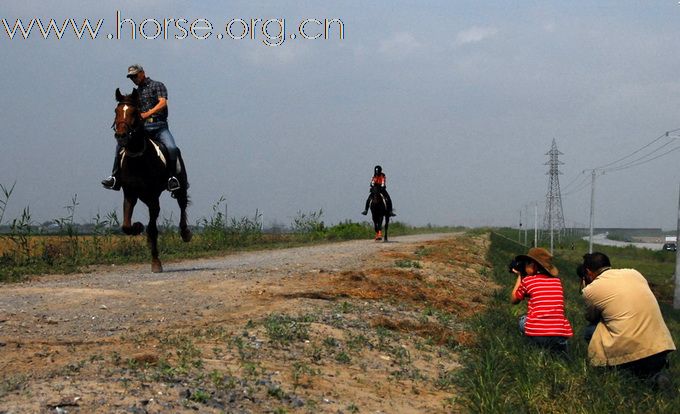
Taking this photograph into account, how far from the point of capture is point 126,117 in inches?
467

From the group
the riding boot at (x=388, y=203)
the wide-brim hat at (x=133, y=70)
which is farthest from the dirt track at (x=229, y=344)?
the riding boot at (x=388, y=203)

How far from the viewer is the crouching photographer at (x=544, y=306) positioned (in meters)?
8.20

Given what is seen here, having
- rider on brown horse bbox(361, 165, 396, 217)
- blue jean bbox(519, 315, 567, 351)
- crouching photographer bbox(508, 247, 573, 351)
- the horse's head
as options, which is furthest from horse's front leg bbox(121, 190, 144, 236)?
rider on brown horse bbox(361, 165, 396, 217)

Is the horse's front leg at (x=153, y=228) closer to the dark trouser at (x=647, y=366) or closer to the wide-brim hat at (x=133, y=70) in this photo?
the wide-brim hat at (x=133, y=70)

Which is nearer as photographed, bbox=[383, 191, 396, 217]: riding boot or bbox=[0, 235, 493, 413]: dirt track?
bbox=[0, 235, 493, 413]: dirt track

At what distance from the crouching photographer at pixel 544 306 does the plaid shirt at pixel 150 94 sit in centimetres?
665

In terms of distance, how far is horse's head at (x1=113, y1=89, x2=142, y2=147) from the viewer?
1184cm

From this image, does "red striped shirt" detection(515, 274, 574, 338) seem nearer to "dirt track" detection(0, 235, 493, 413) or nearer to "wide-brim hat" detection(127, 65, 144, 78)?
"dirt track" detection(0, 235, 493, 413)

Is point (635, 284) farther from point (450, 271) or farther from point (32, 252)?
point (32, 252)

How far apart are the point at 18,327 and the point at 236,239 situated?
1797 cm

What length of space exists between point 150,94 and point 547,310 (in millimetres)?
7185

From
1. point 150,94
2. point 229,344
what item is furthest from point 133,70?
point 229,344

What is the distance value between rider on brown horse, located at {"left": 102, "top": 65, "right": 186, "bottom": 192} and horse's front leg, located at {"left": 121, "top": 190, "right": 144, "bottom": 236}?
26 centimetres

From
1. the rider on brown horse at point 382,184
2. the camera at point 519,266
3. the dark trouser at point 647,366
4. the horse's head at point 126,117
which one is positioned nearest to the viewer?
the dark trouser at point 647,366
